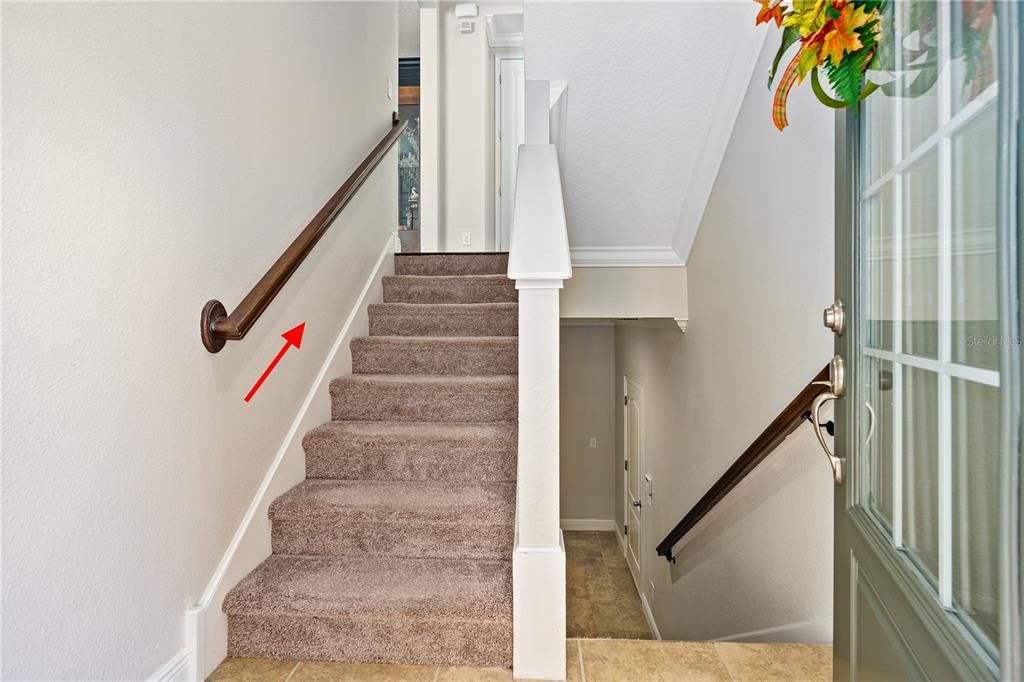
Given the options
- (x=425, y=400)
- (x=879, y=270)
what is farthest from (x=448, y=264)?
(x=879, y=270)

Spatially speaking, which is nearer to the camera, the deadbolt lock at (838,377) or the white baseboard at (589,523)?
the deadbolt lock at (838,377)

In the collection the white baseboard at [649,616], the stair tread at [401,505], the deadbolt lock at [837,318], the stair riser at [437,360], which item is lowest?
the white baseboard at [649,616]

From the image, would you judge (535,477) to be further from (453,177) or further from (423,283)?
(453,177)

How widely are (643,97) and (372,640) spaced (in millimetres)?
2123

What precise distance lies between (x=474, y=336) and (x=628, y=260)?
0.90 metres

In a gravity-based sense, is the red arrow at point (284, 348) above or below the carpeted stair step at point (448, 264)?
below

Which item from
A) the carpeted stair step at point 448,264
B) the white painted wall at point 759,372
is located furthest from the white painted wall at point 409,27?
the white painted wall at point 759,372

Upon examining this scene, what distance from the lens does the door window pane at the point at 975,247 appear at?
1.75ft

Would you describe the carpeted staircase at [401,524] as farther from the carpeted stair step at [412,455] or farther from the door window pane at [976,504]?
the door window pane at [976,504]

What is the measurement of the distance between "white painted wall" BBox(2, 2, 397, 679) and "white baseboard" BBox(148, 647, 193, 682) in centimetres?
3

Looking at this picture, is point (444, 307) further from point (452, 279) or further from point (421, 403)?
point (421, 403)

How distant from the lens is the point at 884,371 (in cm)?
82

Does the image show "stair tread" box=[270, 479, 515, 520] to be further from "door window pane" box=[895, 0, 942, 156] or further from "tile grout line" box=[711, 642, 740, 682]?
"door window pane" box=[895, 0, 942, 156]

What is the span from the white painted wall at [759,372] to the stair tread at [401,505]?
0.89 metres
